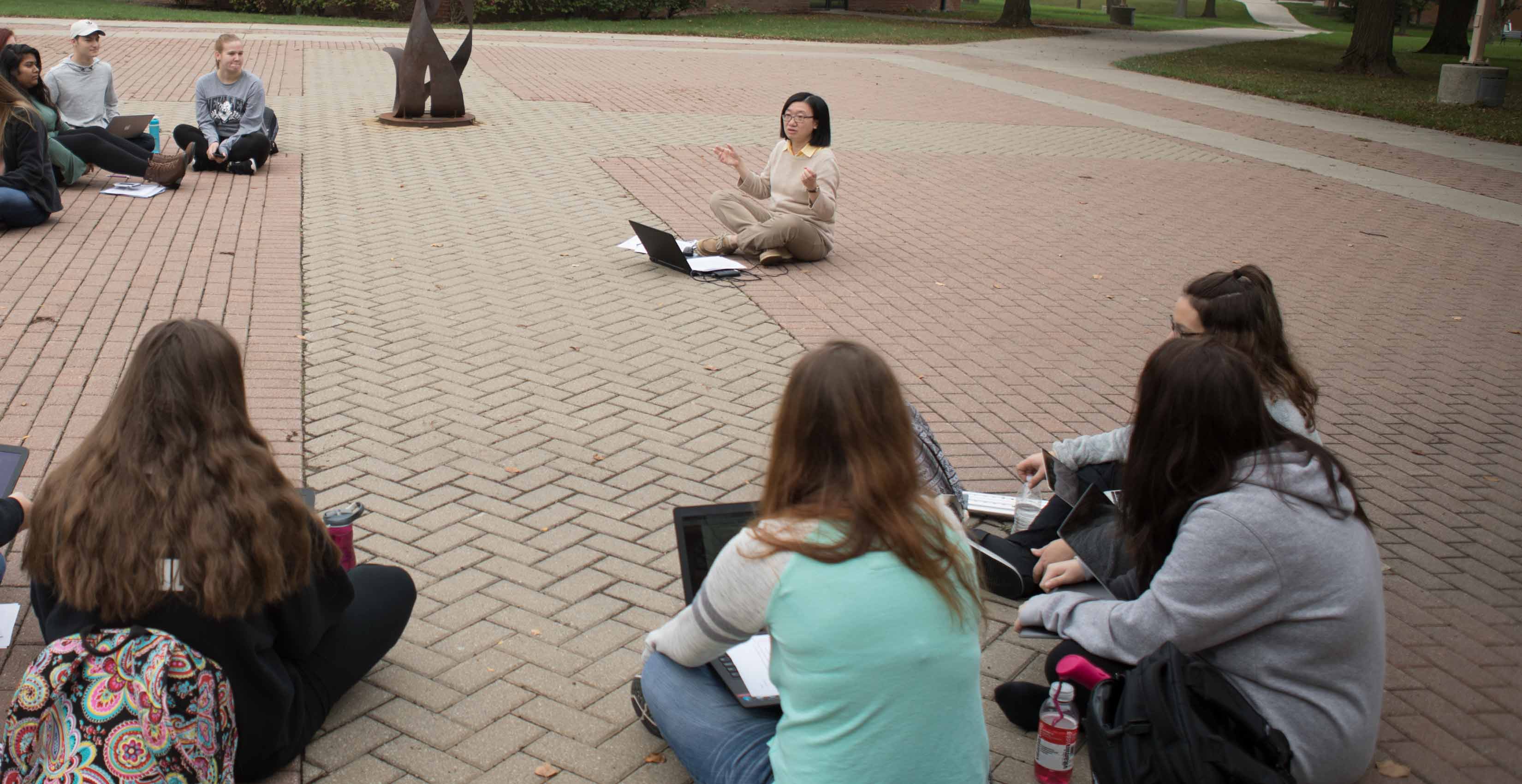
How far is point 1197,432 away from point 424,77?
11.3m

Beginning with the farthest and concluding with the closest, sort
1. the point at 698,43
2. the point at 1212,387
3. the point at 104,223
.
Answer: the point at 698,43 < the point at 104,223 < the point at 1212,387

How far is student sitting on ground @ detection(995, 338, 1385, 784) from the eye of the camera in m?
2.95

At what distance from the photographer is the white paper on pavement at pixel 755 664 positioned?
3.16 m

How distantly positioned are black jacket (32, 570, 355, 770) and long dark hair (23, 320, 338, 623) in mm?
54

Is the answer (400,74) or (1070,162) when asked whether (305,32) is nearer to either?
(400,74)

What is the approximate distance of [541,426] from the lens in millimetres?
5707

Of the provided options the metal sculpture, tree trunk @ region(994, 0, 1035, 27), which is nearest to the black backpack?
the metal sculpture

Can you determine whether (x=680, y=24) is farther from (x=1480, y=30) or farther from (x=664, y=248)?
(x=664, y=248)

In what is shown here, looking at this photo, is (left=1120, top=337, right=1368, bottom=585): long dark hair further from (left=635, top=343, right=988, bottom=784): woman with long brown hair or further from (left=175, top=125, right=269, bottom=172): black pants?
(left=175, top=125, right=269, bottom=172): black pants

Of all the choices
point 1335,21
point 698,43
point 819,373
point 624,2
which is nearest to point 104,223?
point 819,373

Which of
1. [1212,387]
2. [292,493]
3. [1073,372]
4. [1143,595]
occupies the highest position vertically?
[1212,387]

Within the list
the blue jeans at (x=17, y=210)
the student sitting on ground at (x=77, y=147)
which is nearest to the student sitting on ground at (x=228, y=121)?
the student sitting on ground at (x=77, y=147)

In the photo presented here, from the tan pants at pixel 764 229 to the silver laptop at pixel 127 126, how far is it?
5.06 m

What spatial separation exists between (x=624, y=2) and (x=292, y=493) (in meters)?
27.5
